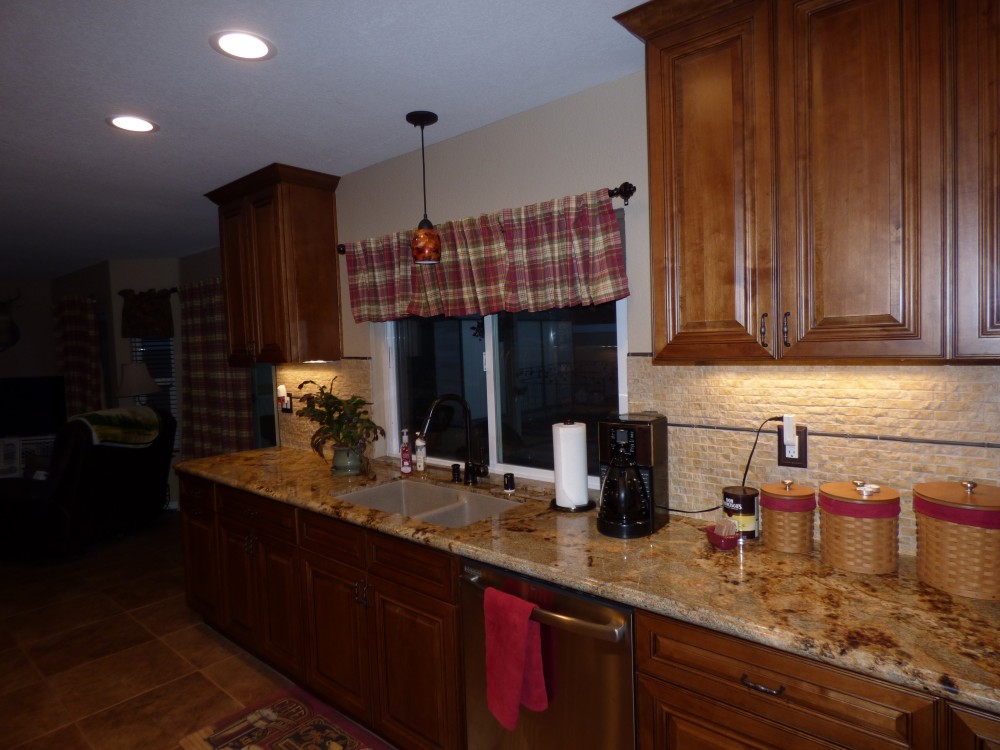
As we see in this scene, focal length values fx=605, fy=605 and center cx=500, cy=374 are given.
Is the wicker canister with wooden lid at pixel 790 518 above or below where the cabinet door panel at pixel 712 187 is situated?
below

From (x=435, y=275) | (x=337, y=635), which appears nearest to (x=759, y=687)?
(x=337, y=635)

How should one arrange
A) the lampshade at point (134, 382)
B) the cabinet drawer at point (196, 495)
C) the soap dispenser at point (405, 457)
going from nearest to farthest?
the soap dispenser at point (405, 457) → the cabinet drawer at point (196, 495) → the lampshade at point (134, 382)

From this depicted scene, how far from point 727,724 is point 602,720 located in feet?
1.11

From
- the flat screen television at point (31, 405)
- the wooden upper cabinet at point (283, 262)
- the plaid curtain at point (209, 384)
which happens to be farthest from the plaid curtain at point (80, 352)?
the wooden upper cabinet at point (283, 262)

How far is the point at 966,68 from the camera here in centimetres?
126

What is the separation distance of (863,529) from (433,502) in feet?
5.58

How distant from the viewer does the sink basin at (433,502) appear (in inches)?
96.1

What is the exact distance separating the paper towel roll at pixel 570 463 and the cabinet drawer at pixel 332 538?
74cm

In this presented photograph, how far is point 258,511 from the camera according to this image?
8.91 feet

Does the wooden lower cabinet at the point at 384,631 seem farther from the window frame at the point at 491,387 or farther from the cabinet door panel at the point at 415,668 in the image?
the window frame at the point at 491,387

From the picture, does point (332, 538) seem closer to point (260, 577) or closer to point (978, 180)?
point (260, 577)

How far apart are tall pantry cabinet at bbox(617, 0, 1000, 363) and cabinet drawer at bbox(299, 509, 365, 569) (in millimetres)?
1281

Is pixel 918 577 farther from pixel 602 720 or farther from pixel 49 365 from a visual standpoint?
pixel 49 365

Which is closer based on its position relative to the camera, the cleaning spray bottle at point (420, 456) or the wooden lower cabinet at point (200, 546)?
Answer: the cleaning spray bottle at point (420, 456)
